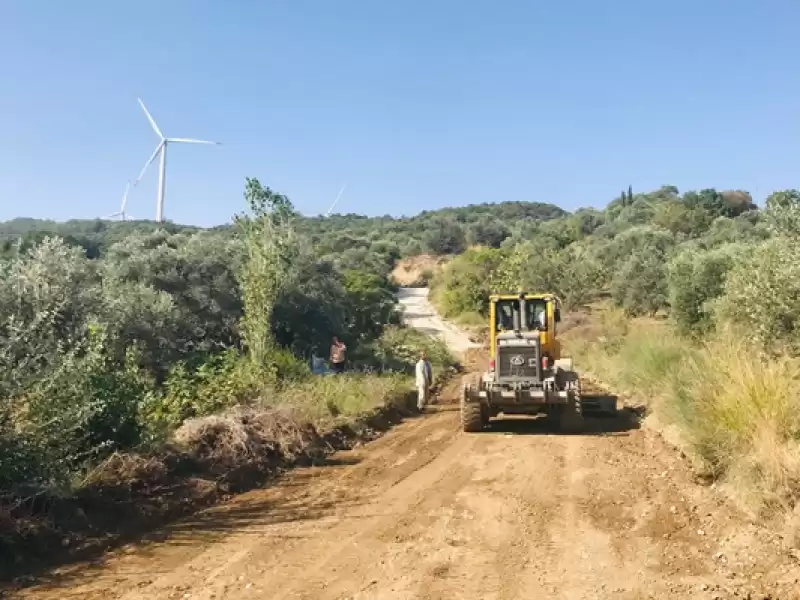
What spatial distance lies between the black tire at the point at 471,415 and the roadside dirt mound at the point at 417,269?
7051 cm

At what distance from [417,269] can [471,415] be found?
77684mm

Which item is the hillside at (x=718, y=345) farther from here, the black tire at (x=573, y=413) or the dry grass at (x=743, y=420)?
the black tire at (x=573, y=413)

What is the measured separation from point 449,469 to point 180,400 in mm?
5008

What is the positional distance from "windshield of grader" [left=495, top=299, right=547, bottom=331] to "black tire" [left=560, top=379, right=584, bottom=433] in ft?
6.91

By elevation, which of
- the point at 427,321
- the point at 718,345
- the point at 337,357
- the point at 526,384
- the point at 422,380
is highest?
the point at 427,321

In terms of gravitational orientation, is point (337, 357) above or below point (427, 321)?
below

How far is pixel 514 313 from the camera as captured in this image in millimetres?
16750

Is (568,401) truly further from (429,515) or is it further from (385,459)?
(429,515)

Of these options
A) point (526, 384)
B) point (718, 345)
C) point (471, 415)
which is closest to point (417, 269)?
point (526, 384)

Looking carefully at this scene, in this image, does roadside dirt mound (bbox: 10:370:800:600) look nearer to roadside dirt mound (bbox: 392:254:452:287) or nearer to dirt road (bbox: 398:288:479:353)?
dirt road (bbox: 398:288:479:353)

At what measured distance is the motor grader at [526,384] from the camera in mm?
14602

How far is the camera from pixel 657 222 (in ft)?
214

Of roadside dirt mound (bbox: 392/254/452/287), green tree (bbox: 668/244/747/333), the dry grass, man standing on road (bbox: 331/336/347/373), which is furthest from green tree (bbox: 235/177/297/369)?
roadside dirt mound (bbox: 392/254/452/287)

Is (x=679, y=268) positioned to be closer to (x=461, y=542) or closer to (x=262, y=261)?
(x=262, y=261)
